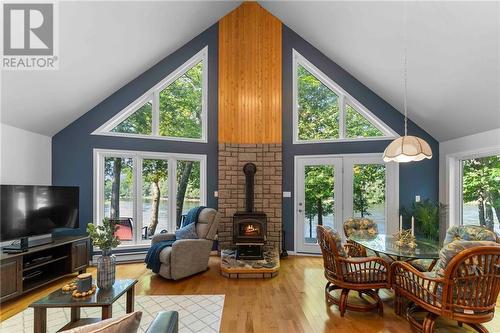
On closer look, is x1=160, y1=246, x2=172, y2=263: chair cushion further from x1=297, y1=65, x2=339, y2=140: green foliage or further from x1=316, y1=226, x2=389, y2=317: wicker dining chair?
x1=297, y1=65, x2=339, y2=140: green foliage

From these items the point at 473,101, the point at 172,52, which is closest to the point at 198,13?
the point at 172,52

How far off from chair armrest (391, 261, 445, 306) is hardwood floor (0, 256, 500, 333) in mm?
463

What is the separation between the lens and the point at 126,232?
489cm

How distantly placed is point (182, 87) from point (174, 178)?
6.34ft

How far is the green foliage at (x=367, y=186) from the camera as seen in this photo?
16.8 ft

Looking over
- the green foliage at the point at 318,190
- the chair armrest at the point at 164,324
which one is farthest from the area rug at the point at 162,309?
the green foliage at the point at 318,190

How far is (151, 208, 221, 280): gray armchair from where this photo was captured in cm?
380

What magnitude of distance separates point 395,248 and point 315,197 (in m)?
2.50

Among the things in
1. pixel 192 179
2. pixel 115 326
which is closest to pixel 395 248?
pixel 115 326

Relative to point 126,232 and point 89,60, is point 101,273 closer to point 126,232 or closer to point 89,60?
point 126,232

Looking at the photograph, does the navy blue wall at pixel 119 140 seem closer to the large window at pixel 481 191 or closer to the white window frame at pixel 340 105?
the white window frame at pixel 340 105

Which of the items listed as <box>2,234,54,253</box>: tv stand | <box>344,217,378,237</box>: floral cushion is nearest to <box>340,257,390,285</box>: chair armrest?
<box>344,217,378,237</box>: floral cushion

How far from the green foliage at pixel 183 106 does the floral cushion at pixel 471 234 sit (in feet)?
14.7

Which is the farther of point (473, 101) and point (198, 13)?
point (198, 13)
